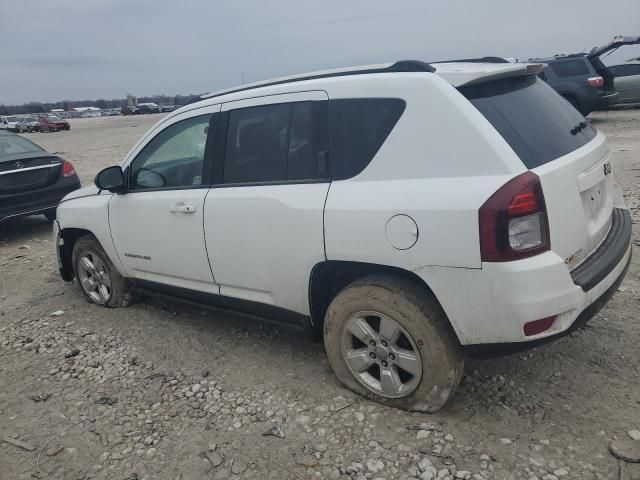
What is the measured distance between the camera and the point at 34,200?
723 cm

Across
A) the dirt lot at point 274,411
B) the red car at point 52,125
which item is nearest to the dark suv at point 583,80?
the dirt lot at point 274,411

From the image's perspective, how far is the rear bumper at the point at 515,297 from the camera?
2.28m

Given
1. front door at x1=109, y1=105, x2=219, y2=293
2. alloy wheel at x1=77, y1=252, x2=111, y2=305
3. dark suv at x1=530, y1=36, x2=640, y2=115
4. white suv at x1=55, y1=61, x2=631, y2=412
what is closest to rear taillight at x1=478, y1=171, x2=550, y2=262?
white suv at x1=55, y1=61, x2=631, y2=412

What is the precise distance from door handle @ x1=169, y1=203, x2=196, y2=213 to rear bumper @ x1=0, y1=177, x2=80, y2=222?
464cm

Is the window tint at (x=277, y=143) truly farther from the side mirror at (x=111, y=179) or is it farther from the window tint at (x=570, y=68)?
the window tint at (x=570, y=68)

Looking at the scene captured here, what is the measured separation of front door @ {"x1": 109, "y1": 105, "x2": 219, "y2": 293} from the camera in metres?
3.47

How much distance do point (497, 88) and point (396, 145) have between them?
63cm

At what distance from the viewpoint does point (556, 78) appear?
42.7 ft

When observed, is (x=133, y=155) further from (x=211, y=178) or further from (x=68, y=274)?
(x=68, y=274)

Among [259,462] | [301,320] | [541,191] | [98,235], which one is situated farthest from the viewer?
[98,235]

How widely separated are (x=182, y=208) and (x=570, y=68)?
1269 centimetres

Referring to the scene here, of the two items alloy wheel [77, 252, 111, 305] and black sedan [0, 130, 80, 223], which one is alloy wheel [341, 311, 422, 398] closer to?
alloy wheel [77, 252, 111, 305]

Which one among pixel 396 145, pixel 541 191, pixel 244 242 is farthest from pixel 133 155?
pixel 541 191

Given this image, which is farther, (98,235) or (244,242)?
(98,235)
